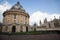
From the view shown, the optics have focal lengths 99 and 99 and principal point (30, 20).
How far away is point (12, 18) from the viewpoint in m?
21.2

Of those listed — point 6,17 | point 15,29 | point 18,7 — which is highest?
point 18,7

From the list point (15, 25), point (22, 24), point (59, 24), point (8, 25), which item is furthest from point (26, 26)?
point (59, 24)

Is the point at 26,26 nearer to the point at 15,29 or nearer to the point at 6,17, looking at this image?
the point at 15,29

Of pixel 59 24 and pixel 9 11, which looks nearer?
pixel 9 11

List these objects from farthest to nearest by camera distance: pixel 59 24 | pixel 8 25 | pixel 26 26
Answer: pixel 59 24 < pixel 26 26 < pixel 8 25

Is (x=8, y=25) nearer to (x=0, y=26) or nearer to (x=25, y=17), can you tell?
(x=0, y=26)

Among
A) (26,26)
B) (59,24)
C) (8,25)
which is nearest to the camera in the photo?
(8,25)

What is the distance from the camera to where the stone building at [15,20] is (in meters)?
20.3

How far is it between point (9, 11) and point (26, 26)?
4.86 m

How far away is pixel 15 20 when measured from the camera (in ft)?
69.4

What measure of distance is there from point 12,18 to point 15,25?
1.86m

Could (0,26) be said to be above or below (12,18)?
below

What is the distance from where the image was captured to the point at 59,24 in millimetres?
29484

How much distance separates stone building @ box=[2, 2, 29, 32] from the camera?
2033cm
